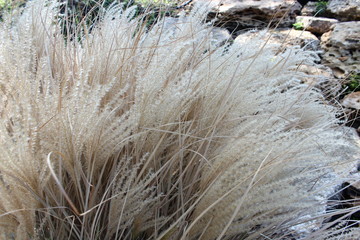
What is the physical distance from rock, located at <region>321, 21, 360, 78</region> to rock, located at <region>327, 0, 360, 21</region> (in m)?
0.56

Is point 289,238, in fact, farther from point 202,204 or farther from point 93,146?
point 93,146

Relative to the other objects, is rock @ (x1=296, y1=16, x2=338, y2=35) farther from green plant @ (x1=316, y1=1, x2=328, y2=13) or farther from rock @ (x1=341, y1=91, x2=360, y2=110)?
rock @ (x1=341, y1=91, x2=360, y2=110)

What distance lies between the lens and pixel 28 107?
573 millimetres

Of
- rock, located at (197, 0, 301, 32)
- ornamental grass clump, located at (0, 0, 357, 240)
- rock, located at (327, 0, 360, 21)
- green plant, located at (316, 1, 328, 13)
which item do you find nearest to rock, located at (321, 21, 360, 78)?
rock, located at (327, 0, 360, 21)

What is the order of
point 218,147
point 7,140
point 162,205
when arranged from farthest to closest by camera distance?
point 218,147 < point 162,205 < point 7,140

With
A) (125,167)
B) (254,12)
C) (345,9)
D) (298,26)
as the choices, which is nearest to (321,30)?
(298,26)

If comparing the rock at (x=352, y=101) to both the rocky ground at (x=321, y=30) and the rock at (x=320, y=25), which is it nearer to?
the rocky ground at (x=321, y=30)

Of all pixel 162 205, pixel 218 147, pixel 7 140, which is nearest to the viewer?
pixel 7 140

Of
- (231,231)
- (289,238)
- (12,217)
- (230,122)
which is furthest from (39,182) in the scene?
(289,238)

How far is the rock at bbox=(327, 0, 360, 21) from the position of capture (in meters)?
3.39

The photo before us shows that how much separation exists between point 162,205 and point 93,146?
0.21 metres

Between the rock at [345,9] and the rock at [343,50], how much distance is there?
1.84 ft

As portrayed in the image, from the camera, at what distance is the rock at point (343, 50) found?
8.96ft

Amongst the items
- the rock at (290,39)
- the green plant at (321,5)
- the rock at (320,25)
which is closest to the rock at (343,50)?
the rock at (290,39)
